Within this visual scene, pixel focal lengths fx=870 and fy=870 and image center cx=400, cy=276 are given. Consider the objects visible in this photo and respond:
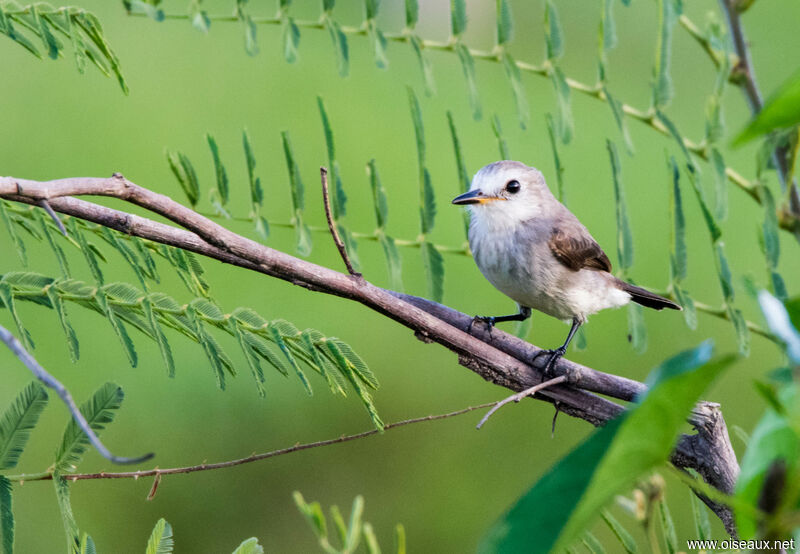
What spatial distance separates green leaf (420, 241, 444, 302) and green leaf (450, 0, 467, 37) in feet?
0.85

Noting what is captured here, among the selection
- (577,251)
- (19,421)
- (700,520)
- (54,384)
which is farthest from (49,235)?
(577,251)

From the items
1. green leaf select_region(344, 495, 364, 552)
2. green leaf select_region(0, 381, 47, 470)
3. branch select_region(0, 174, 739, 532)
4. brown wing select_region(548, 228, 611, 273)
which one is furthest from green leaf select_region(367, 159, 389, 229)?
green leaf select_region(344, 495, 364, 552)

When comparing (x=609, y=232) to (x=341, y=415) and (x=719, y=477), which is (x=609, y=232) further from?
(x=719, y=477)

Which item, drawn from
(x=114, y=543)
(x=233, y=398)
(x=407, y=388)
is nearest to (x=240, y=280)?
(x=233, y=398)

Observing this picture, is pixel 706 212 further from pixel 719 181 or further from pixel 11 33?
pixel 11 33

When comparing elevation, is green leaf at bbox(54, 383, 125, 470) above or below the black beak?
above

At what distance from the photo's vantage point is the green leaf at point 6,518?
0.67 m

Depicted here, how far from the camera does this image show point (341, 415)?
194 centimetres

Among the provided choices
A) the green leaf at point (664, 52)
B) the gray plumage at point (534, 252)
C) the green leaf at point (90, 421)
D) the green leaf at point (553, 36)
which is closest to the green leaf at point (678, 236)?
the green leaf at point (664, 52)

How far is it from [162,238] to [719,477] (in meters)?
0.49

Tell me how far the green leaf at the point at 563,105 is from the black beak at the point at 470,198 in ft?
1.09

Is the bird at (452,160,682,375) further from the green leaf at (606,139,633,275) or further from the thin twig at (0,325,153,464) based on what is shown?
the thin twig at (0,325,153,464)

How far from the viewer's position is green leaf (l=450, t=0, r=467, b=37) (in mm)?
1048

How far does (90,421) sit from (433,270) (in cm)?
48
